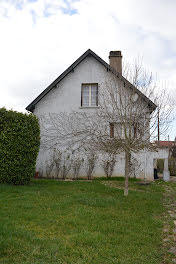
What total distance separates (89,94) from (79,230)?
9.74m

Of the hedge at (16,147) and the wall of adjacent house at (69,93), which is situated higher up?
the wall of adjacent house at (69,93)

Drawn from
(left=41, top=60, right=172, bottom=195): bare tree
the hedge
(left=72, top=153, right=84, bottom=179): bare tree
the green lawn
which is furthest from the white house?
the green lawn

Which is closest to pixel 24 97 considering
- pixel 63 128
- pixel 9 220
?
pixel 63 128

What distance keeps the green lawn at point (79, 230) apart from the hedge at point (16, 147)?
2.25 metres

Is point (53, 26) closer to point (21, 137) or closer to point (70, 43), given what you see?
point (70, 43)

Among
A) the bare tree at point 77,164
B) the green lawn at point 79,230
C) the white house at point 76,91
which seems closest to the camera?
the green lawn at point 79,230

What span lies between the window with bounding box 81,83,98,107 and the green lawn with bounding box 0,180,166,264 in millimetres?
7183

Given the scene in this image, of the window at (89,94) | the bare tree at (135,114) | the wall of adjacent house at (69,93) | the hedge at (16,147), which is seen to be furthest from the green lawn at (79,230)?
the window at (89,94)

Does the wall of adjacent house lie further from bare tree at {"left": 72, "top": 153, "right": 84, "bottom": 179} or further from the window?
bare tree at {"left": 72, "top": 153, "right": 84, "bottom": 179}

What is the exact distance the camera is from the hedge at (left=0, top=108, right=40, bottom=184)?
884 cm

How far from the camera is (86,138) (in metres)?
12.4

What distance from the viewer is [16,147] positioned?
9.02m

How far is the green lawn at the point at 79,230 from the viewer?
10.5 feet

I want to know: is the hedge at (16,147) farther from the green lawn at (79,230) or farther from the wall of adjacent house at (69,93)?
the wall of adjacent house at (69,93)
